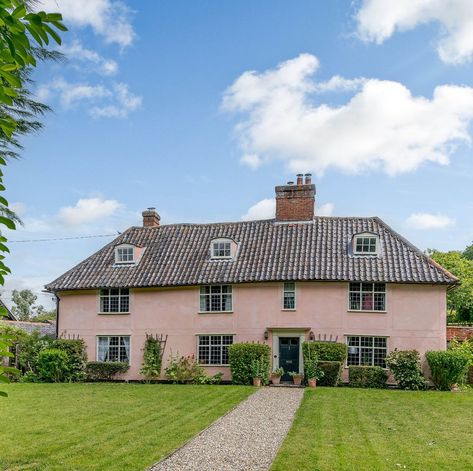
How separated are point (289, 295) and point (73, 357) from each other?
10.6 m

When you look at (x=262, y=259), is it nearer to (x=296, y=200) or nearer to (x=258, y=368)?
(x=296, y=200)

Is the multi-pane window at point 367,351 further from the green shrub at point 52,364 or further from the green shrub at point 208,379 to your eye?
the green shrub at point 52,364

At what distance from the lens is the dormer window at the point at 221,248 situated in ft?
95.6

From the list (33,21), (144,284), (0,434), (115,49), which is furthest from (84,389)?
(33,21)

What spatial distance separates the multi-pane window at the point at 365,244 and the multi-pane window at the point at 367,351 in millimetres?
4079

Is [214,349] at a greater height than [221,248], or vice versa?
[221,248]

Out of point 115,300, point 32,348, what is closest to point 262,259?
point 115,300

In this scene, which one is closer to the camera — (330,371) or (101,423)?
(101,423)

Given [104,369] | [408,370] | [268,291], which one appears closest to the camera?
[408,370]

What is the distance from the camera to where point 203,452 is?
1130 cm

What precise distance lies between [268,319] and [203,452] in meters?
16.2

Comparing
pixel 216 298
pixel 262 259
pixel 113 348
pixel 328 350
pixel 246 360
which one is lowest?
pixel 246 360

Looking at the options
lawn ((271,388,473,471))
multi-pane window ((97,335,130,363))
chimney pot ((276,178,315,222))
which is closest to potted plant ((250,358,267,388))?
lawn ((271,388,473,471))

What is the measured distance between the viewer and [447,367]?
2481cm
